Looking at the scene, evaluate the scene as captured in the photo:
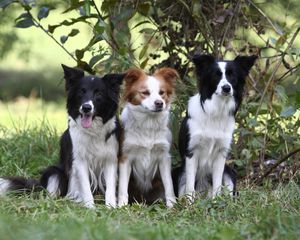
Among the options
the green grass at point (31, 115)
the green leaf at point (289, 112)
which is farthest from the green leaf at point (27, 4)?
the green leaf at point (289, 112)

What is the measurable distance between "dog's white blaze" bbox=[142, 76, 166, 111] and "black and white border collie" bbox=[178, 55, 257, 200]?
1.16ft

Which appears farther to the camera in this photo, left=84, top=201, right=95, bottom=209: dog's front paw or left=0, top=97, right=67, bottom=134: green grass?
left=0, top=97, right=67, bottom=134: green grass

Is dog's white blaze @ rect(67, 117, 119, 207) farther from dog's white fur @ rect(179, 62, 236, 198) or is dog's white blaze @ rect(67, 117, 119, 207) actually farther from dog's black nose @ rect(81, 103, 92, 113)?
dog's white fur @ rect(179, 62, 236, 198)

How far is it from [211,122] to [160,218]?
3.91ft

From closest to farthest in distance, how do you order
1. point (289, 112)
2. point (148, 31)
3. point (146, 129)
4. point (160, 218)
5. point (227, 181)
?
point (160, 218)
point (289, 112)
point (146, 129)
point (227, 181)
point (148, 31)

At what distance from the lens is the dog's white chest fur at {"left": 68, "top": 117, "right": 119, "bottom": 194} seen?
670cm

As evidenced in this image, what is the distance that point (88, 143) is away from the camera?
6.71 meters

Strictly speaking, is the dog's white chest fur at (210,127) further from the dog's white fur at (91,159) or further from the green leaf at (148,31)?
the green leaf at (148,31)

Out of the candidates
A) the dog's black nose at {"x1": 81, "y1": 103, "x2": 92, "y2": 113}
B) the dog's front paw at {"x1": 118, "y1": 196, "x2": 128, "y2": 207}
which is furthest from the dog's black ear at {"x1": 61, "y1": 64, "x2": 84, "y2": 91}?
the dog's front paw at {"x1": 118, "y1": 196, "x2": 128, "y2": 207}

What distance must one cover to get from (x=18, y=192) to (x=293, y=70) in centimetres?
303

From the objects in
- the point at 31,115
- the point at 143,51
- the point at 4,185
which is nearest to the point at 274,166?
the point at 143,51

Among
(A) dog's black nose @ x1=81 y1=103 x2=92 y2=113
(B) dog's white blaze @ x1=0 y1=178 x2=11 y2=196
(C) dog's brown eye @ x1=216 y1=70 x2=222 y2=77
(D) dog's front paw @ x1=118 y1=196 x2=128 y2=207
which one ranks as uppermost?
(C) dog's brown eye @ x1=216 y1=70 x2=222 y2=77

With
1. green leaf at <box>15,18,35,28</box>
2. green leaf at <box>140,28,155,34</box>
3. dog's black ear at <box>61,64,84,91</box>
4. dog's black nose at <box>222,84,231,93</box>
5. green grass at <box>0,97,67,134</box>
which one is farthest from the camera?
green grass at <box>0,97,67,134</box>

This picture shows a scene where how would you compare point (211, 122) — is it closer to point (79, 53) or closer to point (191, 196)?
point (191, 196)
